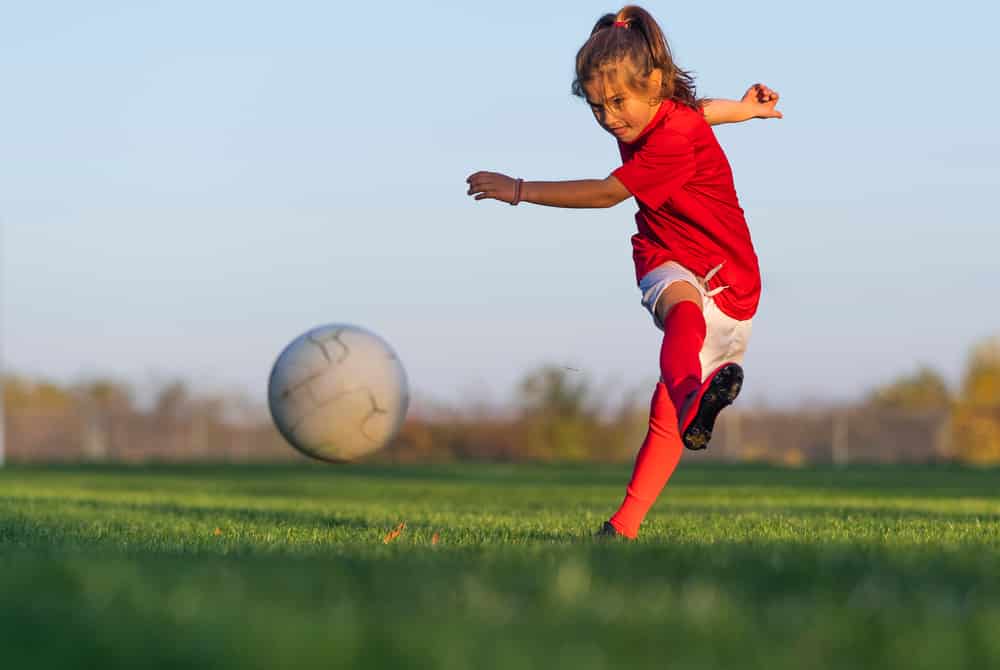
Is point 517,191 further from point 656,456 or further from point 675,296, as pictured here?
point 656,456

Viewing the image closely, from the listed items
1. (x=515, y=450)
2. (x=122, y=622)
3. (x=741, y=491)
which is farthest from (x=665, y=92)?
(x=515, y=450)

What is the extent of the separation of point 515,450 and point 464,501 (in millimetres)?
19888

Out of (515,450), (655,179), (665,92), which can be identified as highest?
(665,92)

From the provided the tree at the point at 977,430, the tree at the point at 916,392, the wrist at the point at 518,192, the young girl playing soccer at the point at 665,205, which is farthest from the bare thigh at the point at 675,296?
the tree at the point at 916,392

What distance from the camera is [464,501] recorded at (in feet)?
33.4

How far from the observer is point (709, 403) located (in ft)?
15.1

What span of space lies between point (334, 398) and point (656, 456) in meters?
4.55

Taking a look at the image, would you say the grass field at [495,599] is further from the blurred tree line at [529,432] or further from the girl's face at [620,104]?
the blurred tree line at [529,432]

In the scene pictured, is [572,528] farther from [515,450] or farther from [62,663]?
[515,450]

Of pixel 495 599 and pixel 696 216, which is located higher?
pixel 696 216

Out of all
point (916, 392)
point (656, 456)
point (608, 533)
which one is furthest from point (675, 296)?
point (916, 392)

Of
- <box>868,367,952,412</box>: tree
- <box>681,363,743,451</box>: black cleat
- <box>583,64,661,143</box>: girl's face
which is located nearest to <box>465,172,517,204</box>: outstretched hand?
<box>583,64,661,143</box>: girl's face

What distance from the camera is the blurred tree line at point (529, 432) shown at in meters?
29.3

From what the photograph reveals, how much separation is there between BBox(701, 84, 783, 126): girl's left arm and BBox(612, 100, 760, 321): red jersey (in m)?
0.20
